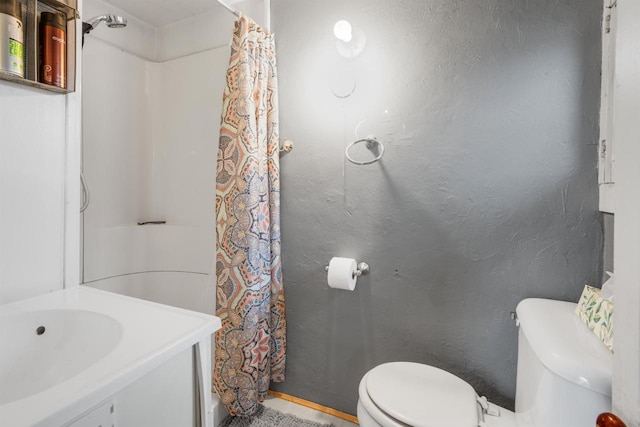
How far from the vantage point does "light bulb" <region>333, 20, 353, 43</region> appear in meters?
1.37

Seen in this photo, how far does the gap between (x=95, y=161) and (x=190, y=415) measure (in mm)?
1587

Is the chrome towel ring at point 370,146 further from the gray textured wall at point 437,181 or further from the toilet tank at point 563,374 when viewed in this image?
the toilet tank at point 563,374

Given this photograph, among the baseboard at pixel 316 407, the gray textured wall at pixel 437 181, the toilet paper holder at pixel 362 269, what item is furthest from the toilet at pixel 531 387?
the baseboard at pixel 316 407

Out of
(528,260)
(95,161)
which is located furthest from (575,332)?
(95,161)

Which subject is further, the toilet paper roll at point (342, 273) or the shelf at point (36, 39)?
the toilet paper roll at point (342, 273)

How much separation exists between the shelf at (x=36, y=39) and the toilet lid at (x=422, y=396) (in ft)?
4.63

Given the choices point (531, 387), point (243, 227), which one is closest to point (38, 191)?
point (243, 227)

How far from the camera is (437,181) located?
4.42ft

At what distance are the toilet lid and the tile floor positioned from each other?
0.52 meters

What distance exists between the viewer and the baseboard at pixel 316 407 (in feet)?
5.07

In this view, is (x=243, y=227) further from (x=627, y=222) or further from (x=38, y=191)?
(x=627, y=222)

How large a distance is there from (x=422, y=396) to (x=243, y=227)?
95 centimetres

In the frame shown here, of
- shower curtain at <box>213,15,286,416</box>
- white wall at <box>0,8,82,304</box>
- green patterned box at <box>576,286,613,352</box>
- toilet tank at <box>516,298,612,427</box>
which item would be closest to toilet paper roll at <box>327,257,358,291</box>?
shower curtain at <box>213,15,286,416</box>

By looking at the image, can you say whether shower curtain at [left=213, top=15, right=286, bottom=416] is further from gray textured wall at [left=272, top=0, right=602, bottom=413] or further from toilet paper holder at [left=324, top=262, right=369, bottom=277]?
toilet paper holder at [left=324, top=262, right=369, bottom=277]
